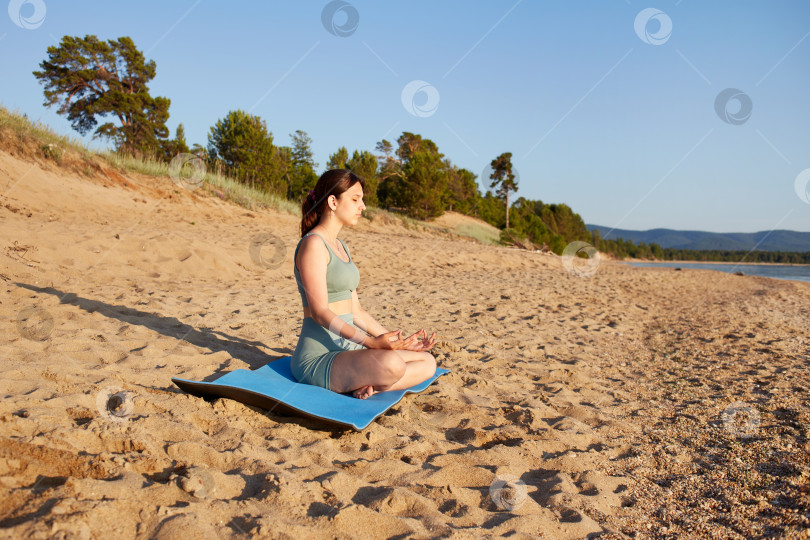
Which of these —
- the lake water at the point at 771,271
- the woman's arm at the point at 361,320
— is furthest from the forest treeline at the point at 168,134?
the woman's arm at the point at 361,320

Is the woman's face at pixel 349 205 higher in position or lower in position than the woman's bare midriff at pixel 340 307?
higher

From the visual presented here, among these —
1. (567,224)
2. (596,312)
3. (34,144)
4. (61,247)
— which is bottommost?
(61,247)

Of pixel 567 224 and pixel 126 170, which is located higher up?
pixel 567 224

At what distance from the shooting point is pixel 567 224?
57.1 meters

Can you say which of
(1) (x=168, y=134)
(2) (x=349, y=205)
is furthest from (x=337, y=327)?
(1) (x=168, y=134)

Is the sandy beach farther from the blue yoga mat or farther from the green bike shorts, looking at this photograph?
the green bike shorts

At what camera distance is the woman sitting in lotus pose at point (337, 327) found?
10.4ft

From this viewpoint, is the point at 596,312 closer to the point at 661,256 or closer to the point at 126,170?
the point at 126,170

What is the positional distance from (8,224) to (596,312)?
875cm

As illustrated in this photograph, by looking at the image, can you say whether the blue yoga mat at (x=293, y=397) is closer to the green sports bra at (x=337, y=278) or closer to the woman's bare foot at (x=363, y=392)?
the woman's bare foot at (x=363, y=392)

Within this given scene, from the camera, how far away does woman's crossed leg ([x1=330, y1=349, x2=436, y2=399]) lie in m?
3.16

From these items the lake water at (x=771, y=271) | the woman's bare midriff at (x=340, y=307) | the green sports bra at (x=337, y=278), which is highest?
the lake water at (x=771, y=271)

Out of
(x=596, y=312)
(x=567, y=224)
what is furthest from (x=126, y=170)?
(x=567, y=224)

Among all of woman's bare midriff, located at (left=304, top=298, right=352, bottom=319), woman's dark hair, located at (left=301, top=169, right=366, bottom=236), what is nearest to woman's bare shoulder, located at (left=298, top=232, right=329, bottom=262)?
woman's dark hair, located at (left=301, top=169, right=366, bottom=236)
